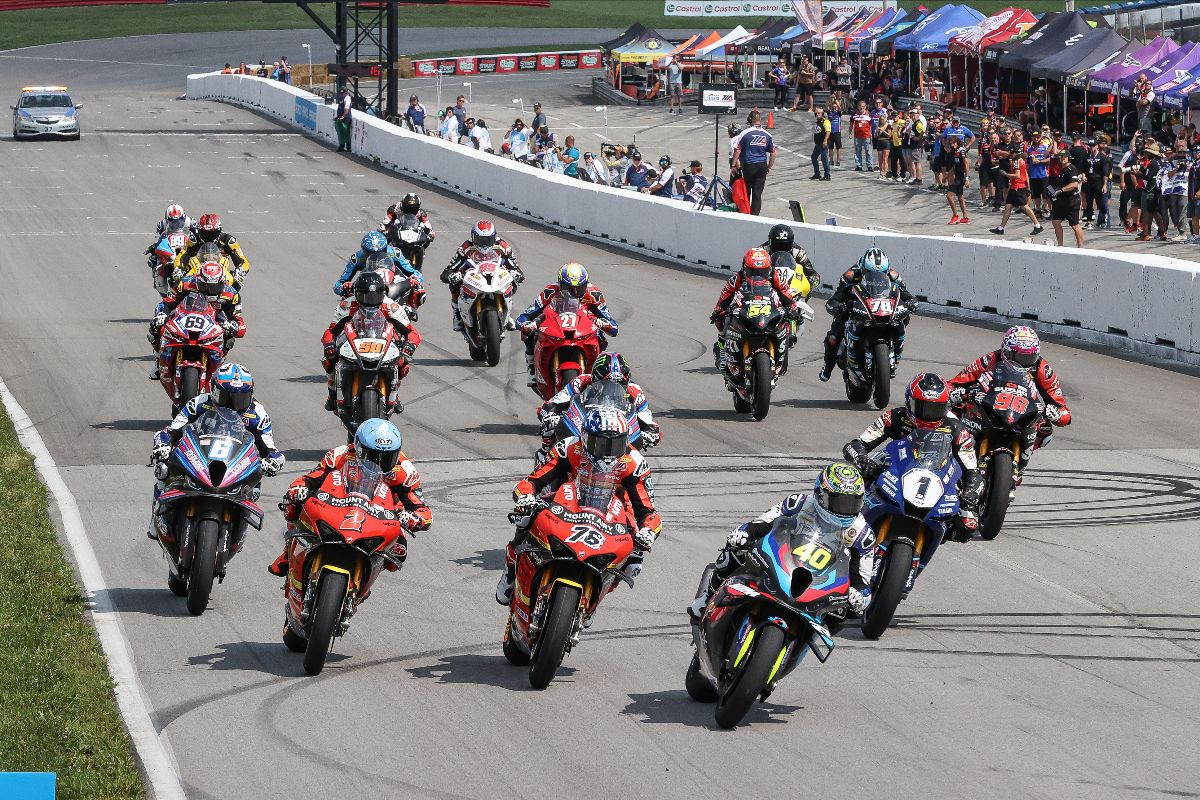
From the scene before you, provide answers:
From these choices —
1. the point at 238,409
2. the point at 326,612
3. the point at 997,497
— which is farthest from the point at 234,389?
the point at 997,497

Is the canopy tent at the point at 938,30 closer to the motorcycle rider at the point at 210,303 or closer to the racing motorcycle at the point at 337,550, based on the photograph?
the motorcycle rider at the point at 210,303

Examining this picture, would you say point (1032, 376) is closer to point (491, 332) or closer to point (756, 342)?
point (756, 342)

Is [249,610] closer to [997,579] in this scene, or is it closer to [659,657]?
[659,657]

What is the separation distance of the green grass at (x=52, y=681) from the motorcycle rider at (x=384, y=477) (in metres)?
1.32

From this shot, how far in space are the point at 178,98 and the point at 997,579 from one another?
60523mm

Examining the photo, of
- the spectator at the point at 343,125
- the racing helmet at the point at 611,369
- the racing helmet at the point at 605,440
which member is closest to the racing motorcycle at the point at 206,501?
the racing helmet at the point at 611,369

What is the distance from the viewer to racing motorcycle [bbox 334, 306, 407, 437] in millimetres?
16016

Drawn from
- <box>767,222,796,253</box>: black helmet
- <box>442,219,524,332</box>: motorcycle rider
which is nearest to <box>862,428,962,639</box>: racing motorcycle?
<box>767,222,796,253</box>: black helmet

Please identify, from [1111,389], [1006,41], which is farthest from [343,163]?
[1111,389]

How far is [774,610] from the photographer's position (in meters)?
8.71

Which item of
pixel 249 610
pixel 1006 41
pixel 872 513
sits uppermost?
pixel 1006 41

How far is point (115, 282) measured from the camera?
28562 millimetres

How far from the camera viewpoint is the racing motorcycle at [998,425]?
13305mm

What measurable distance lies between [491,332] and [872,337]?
191 inches
